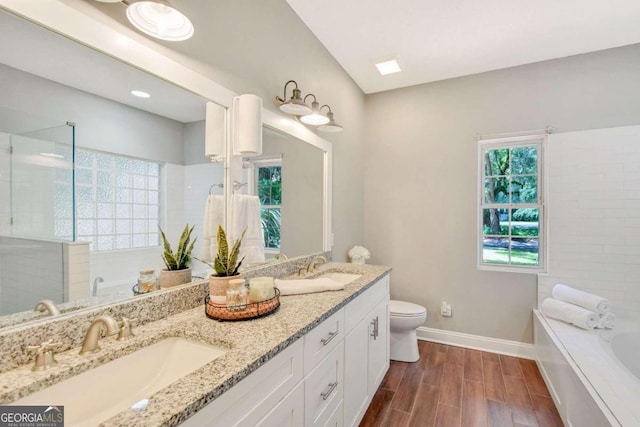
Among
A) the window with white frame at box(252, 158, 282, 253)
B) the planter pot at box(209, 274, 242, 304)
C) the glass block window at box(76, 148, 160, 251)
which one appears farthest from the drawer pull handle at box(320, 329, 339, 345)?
the glass block window at box(76, 148, 160, 251)

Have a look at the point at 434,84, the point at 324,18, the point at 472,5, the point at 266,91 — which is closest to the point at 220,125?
the point at 266,91

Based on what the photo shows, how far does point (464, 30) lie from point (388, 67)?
26.2 inches

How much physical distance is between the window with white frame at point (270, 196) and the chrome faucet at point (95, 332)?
101cm

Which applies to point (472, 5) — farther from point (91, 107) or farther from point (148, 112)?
point (91, 107)

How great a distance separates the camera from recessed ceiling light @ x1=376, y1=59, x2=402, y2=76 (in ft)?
8.66

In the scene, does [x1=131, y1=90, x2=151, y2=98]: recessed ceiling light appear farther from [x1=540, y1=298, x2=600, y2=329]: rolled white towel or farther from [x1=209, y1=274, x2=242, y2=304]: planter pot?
[x1=540, y1=298, x2=600, y2=329]: rolled white towel

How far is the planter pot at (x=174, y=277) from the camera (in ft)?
4.16

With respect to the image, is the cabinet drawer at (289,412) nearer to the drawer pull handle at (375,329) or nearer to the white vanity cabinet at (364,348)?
the white vanity cabinet at (364,348)

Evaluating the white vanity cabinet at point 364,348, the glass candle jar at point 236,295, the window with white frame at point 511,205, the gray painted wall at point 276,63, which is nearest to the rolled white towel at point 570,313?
the window with white frame at point 511,205

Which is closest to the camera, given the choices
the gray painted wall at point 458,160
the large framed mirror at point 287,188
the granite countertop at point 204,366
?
the granite countertop at point 204,366

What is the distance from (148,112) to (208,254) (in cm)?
67

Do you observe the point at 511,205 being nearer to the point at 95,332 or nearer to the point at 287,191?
the point at 287,191

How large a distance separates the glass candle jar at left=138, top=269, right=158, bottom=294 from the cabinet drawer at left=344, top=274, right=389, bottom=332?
92cm

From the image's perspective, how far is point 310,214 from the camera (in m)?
2.40
